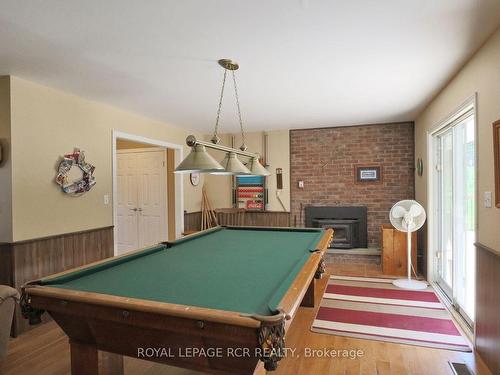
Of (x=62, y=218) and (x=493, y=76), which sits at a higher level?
(x=493, y=76)

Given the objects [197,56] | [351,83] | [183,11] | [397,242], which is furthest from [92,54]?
[397,242]

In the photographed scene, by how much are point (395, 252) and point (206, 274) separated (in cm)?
350

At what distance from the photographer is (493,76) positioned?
206 cm

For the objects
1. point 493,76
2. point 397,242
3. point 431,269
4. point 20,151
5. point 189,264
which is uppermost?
point 493,76

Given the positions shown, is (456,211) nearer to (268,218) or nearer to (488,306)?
(488,306)

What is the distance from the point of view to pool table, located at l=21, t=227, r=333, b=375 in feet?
3.85

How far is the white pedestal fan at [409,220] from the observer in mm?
3936

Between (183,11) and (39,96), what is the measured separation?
→ 6.55 ft

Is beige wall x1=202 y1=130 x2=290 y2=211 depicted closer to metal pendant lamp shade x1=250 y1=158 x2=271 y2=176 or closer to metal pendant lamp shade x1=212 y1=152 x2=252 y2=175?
metal pendant lamp shade x1=250 y1=158 x2=271 y2=176

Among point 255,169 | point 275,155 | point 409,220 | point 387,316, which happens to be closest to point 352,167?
point 275,155

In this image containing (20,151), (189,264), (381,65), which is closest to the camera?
(189,264)

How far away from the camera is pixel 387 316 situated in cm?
301

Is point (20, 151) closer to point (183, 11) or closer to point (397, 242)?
point (183, 11)

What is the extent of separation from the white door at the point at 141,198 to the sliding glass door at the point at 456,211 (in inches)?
160
